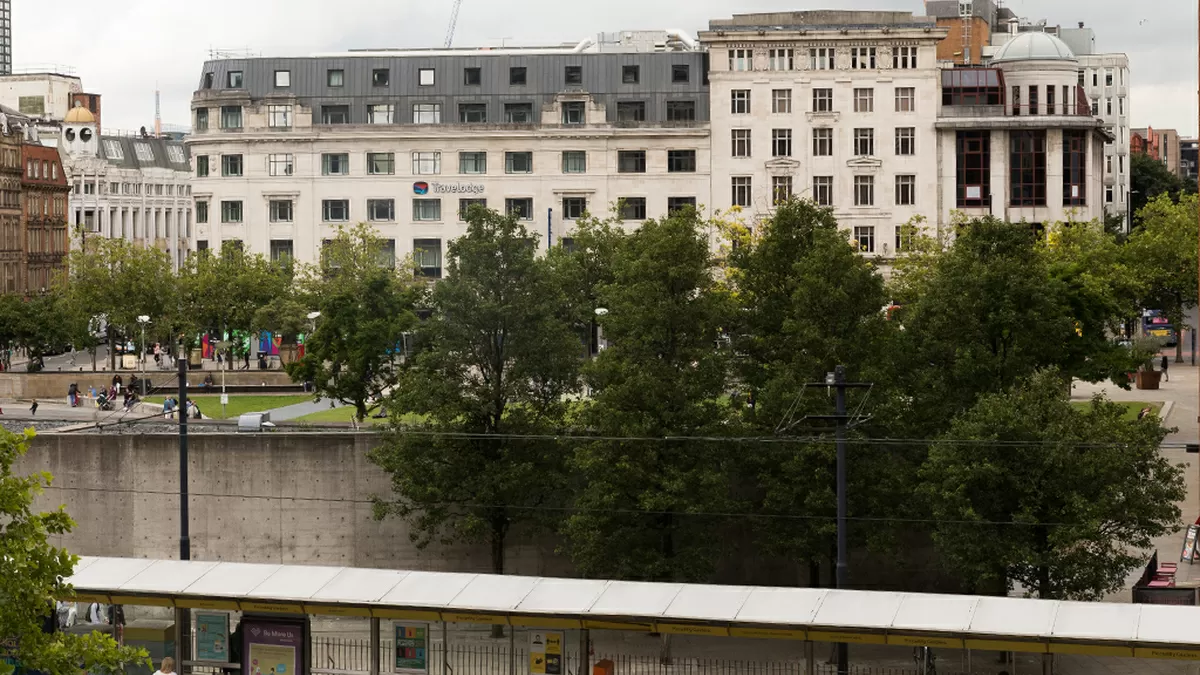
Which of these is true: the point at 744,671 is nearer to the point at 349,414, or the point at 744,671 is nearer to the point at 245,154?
the point at 349,414

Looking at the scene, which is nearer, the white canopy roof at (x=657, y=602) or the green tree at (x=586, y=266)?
the white canopy roof at (x=657, y=602)

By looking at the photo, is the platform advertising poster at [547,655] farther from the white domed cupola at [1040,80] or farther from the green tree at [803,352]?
the white domed cupola at [1040,80]

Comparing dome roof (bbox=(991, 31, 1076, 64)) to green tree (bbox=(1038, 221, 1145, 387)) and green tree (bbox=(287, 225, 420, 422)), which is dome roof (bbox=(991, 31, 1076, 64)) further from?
green tree (bbox=(287, 225, 420, 422))

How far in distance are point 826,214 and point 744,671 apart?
57.0 ft

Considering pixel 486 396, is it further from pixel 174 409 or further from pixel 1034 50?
pixel 1034 50

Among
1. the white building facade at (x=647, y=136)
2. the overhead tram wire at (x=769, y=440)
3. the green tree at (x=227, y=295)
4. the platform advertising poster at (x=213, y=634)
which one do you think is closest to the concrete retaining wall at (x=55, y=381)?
the green tree at (x=227, y=295)

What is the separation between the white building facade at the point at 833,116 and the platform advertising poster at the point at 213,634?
82294 millimetres

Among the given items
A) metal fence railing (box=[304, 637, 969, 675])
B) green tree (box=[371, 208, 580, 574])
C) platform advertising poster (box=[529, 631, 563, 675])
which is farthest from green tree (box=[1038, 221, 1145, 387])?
platform advertising poster (box=[529, 631, 563, 675])

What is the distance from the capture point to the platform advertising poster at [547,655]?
44.4 meters

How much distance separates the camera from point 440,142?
12769 cm

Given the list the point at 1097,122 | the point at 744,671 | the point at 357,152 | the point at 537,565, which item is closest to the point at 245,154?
the point at 357,152

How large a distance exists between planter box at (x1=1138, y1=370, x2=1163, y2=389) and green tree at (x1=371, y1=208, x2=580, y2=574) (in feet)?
138

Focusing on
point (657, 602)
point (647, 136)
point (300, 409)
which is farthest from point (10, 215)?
point (657, 602)

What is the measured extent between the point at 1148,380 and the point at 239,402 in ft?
144
